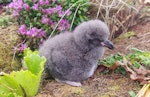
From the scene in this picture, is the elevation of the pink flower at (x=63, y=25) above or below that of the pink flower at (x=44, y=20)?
below

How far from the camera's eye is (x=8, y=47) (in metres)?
3.52

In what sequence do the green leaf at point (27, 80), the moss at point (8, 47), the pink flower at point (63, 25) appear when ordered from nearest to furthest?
the green leaf at point (27, 80), the moss at point (8, 47), the pink flower at point (63, 25)

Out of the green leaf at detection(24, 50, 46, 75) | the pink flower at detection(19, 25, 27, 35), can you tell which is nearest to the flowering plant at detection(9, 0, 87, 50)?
the pink flower at detection(19, 25, 27, 35)

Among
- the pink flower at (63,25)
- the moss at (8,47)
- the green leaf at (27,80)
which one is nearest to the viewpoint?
the green leaf at (27,80)

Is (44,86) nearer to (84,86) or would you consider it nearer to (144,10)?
(84,86)

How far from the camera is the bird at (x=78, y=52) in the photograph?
2803mm

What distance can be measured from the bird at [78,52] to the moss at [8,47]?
615 millimetres

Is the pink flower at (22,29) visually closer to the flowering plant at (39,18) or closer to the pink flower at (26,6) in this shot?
the flowering plant at (39,18)

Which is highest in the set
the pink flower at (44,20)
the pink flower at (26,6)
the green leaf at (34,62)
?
the pink flower at (26,6)

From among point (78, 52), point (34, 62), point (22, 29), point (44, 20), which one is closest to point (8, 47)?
point (22, 29)

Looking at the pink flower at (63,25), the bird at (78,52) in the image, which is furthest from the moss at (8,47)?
the bird at (78,52)

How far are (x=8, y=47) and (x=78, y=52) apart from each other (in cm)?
98

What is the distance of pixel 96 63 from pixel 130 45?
78 centimetres

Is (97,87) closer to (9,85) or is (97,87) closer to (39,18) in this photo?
(9,85)
